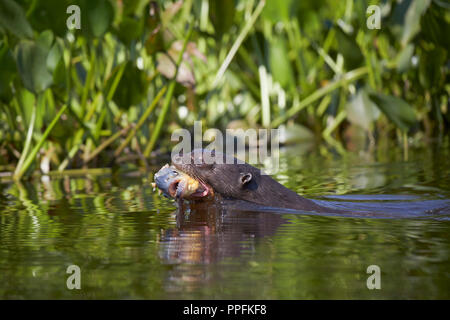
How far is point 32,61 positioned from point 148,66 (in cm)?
295

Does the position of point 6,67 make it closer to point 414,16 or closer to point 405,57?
point 414,16

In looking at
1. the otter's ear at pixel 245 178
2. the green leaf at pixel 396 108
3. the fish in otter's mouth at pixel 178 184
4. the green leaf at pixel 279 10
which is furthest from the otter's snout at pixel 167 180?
the green leaf at pixel 396 108

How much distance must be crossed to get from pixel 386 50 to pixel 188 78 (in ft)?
11.0

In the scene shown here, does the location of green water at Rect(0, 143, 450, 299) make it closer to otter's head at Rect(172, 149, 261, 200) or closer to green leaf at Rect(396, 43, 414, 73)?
otter's head at Rect(172, 149, 261, 200)

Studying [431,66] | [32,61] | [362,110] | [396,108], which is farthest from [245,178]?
[431,66]

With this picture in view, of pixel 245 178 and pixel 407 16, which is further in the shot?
pixel 407 16

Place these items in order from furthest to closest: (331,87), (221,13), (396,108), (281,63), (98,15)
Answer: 1. (331,87)
2. (281,63)
3. (221,13)
4. (396,108)
5. (98,15)

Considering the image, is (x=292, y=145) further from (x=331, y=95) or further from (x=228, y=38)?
(x=228, y=38)

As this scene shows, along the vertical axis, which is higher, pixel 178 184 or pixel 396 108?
pixel 396 108

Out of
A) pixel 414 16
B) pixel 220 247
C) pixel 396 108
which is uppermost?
pixel 414 16

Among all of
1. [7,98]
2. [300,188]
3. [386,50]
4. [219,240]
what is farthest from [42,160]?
[386,50]

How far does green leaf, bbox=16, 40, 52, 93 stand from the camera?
519 centimetres

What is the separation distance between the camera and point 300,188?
5383 mm

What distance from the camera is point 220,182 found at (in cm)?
429
